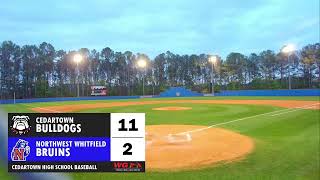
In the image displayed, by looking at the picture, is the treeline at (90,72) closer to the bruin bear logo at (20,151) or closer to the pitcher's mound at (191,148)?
the pitcher's mound at (191,148)

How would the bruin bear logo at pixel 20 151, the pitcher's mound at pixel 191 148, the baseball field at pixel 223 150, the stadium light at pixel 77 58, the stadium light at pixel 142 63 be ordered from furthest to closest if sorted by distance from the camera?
the stadium light at pixel 142 63 → the stadium light at pixel 77 58 → the pitcher's mound at pixel 191 148 → the baseball field at pixel 223 150 → the bruin bear logo at pixel 20 151

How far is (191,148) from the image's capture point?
27.4 ft

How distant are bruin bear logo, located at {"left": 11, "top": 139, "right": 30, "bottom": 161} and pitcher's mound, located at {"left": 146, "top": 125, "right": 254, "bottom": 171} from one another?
93.2 inches

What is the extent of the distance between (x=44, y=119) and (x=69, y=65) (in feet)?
14.7

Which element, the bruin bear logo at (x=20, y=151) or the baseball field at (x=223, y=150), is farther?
the baseball field at (x=223, y=150)

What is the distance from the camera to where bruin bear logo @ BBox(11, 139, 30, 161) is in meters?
5.68

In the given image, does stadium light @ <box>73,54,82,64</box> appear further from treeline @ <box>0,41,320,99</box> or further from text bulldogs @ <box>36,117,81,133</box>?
text bulldogs @ <box>36,117,81,133</box>

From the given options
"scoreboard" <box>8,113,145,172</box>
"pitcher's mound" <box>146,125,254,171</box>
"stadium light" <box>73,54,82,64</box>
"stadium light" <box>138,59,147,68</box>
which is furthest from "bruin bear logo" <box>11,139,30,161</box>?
"stadium light" <box>138,59,147,68</box>

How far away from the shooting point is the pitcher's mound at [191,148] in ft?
24.0

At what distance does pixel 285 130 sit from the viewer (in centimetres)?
1162

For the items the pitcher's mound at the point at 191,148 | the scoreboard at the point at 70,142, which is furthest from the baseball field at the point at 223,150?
the scoreboard at the point at 70,142

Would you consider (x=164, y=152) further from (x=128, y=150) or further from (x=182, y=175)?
(x=128, y=150)

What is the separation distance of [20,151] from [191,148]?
400 centimetres

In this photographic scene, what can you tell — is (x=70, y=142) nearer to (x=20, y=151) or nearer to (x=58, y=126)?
(x=58, y=126)
